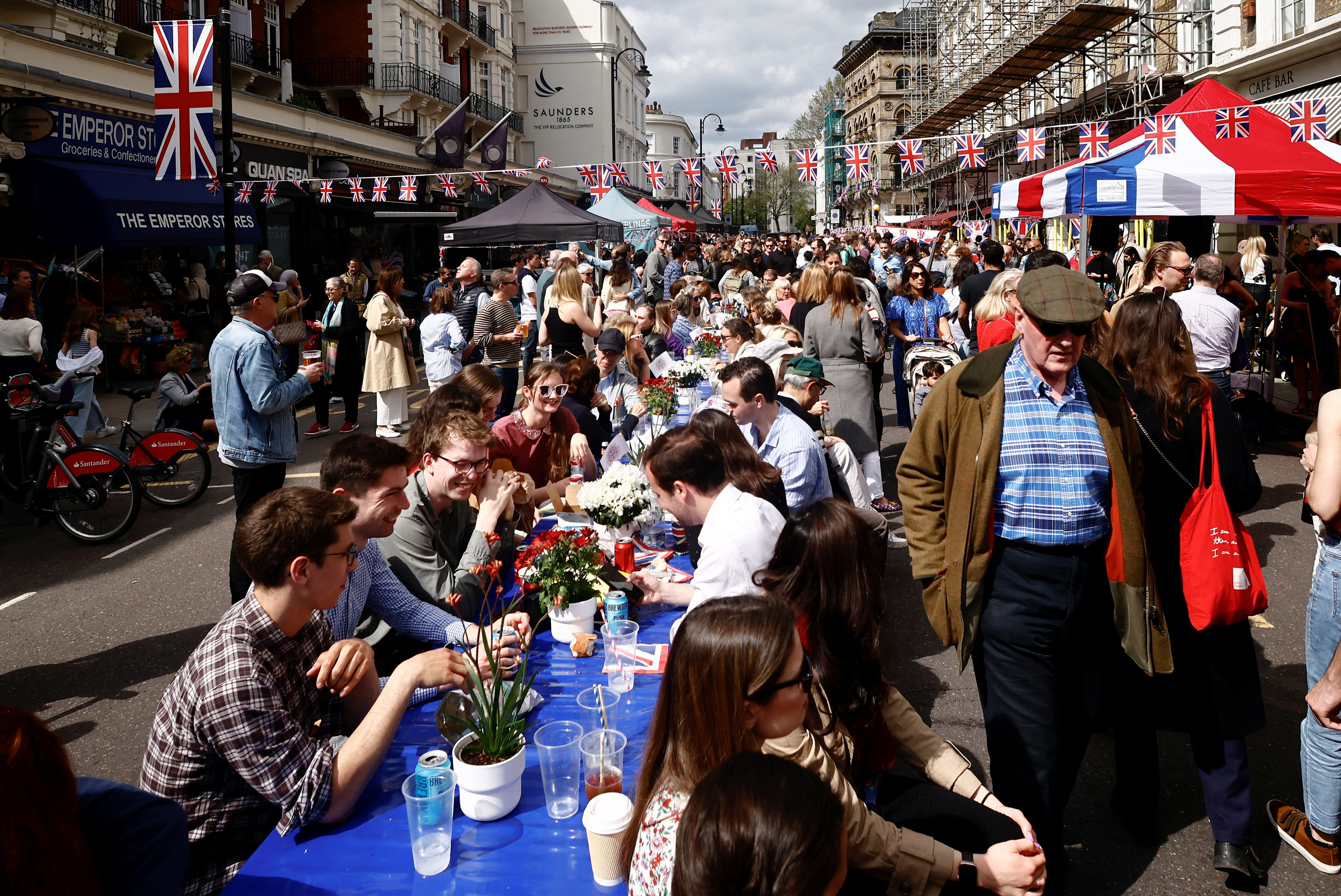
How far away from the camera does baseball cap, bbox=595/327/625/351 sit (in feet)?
25.2

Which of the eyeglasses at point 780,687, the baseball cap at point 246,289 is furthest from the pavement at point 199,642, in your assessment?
the baseball cap at point 246,289

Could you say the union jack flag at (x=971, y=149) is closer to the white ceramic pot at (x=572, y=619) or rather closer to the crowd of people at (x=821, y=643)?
the crowd of people at (x=821, y=643)

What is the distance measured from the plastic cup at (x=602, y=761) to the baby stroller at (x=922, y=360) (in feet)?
21.4

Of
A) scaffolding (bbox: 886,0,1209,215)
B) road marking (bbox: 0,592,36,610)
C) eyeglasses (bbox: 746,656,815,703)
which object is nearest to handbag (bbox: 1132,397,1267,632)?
eyeglasses (bbox: 746,656,815,703)

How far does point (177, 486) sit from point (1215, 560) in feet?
27.8

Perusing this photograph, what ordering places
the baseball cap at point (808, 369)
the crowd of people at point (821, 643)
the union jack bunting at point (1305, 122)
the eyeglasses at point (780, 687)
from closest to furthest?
1. the crowd of people at point (821, 643)
2. the eyeglasses at point (780, 687)
3. the baseball cap at point (808, 369)
4. the union jack bunting at point (1305, 122)

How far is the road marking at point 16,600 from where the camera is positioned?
20.1ft

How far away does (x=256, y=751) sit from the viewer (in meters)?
2.21

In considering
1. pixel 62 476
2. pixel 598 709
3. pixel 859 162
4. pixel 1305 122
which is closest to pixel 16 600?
pixel 62 476

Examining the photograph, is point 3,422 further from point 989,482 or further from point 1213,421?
point 1213,421

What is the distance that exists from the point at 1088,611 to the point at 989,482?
0.48m

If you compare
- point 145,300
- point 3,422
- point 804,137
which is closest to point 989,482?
point 3,422

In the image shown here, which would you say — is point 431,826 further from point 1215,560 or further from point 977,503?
point 1215,560

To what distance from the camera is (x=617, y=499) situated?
394cm
